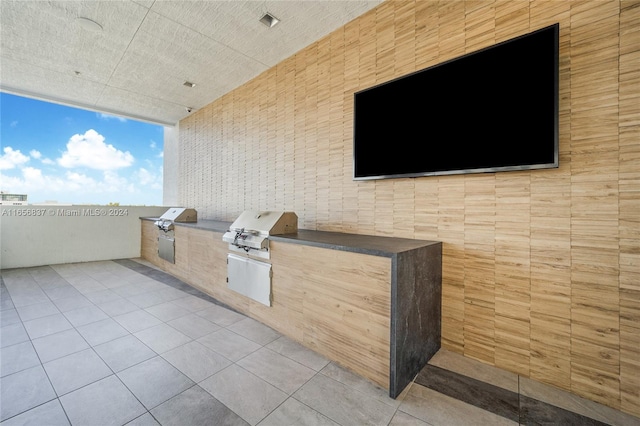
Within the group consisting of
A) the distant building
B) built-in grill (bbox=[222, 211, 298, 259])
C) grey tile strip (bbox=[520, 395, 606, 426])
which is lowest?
grey tile strip (bbox=[520, 395, 606, 426])

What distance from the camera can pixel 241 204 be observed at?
409cm

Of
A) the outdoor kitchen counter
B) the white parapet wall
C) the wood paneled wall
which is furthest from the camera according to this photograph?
the white parapet wall

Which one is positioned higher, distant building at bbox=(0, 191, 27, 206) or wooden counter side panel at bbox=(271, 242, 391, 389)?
distant building at bbox=(0, 191, 27, 206)

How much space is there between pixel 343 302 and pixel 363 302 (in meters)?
0.18

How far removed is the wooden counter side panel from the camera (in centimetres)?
163

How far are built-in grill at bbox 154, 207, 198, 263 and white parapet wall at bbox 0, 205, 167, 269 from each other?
169 cm

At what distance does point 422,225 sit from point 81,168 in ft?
22.3

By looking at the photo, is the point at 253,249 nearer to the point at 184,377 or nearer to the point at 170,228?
the point at 184,377

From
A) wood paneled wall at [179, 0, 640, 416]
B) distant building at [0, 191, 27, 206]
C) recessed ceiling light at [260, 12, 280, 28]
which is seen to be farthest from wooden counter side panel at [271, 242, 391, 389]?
distant building at [0, 191, 27, 206]

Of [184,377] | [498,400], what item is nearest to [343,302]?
[498,400]

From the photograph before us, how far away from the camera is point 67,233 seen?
4.95 meters

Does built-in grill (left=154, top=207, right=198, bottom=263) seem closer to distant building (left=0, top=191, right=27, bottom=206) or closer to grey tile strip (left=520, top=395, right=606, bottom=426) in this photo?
distant building (left=0, top=191, right=27, bottom=206)

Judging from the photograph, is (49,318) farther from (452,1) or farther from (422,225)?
(452,1)

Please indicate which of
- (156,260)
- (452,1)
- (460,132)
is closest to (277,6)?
(452,1)
